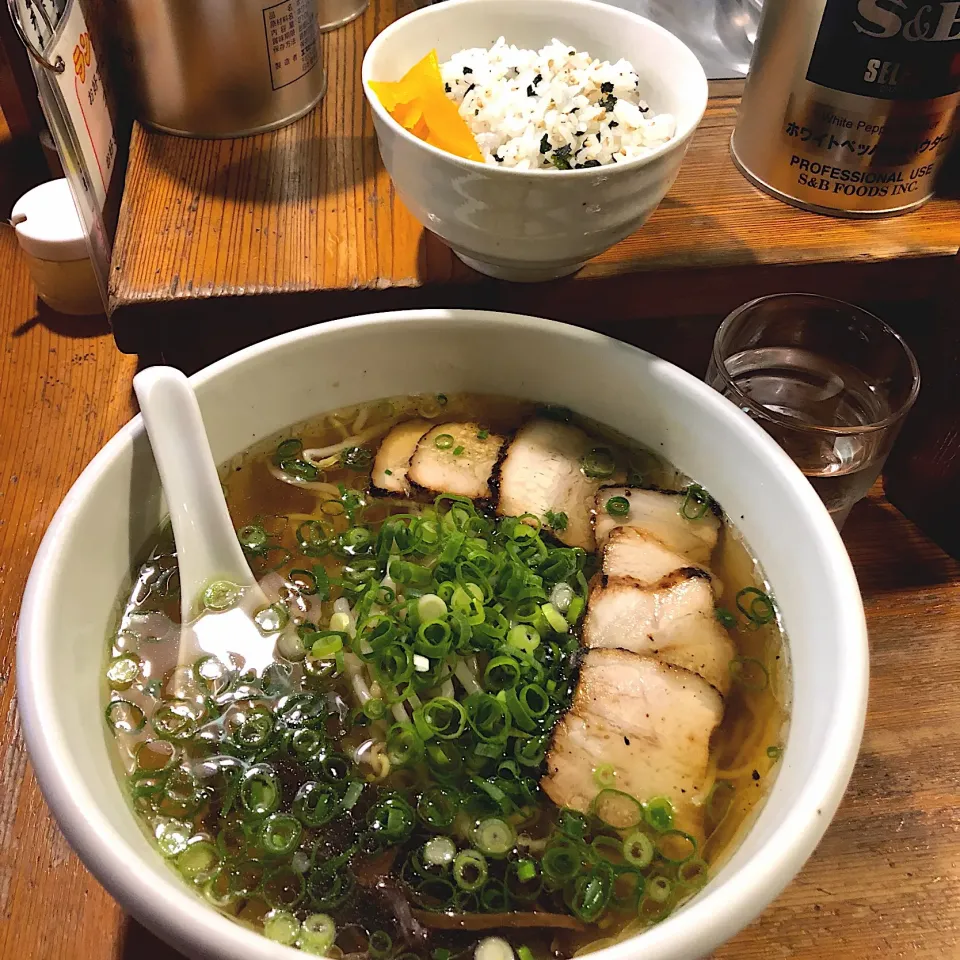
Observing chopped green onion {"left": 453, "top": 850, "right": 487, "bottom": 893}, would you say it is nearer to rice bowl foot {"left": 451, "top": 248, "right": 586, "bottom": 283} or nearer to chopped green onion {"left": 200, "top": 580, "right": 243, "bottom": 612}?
chopped green onion {"left": 200, "top": 580, "right": 243, "bottom": 612}

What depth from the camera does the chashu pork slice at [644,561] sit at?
0.95 meters

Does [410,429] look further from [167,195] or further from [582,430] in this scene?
[167,195]

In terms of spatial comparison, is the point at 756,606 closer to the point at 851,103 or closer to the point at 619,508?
the point at 619,508

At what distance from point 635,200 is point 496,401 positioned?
0.29 m

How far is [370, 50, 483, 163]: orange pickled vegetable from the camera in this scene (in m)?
0.98

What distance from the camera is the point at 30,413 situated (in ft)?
4.27

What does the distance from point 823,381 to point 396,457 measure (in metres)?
0.60

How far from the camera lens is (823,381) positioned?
1224 mm

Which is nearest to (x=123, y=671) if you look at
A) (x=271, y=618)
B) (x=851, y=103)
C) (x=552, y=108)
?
(x=271, y=618)

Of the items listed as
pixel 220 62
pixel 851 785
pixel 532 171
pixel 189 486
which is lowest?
pixel 851 785

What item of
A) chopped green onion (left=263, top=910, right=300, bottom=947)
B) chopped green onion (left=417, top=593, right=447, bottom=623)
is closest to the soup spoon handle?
chopped green onion (left=417, top=593, right=447, bottom=623)

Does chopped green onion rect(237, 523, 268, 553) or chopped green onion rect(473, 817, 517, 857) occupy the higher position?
chopped green onion rect(473, 817, 517, 857)

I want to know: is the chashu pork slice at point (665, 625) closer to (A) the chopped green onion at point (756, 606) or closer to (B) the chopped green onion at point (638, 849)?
(A) the chopped green onion at point (756, 606)

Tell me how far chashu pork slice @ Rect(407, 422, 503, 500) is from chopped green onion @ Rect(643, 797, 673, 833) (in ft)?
1.26
